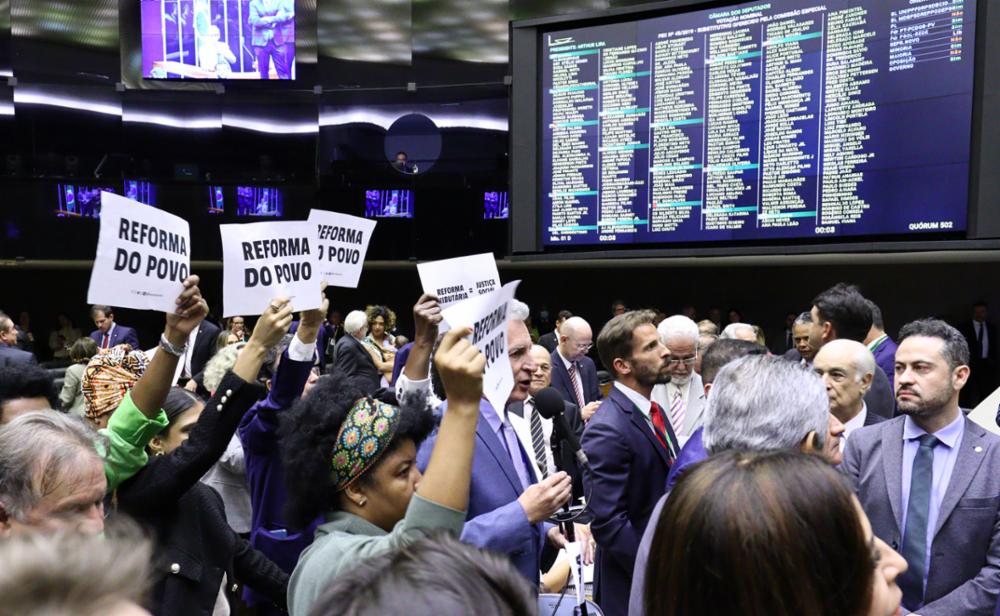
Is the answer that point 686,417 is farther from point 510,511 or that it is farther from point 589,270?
point 589,270

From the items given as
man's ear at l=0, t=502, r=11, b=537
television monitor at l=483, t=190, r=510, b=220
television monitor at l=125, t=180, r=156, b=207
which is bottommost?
man's ear at l=0, t=502, r=11, b=537

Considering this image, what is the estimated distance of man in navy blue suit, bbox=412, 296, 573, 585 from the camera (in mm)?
2289

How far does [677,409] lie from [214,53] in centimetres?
1243

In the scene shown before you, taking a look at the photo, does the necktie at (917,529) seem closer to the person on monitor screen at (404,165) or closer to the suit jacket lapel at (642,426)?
the suit jacket lapel at (642,426)

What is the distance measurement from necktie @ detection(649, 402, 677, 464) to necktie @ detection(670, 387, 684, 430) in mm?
1788

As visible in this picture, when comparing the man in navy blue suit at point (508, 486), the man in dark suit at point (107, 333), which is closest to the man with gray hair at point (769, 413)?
the man in navy blue suit at point (508, 486)

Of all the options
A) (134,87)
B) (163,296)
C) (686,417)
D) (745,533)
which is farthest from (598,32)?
(134,87)

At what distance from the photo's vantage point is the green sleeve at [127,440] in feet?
7.48

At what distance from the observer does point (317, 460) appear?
1.90m

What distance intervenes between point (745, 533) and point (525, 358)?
2236mm

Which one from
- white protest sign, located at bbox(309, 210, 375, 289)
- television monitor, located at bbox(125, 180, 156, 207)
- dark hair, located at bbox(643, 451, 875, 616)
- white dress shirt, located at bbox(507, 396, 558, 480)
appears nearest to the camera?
dark hair, located at bbox(643, 451, 875, 616)

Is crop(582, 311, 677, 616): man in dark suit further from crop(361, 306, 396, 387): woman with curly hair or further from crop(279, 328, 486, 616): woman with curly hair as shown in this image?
crop(361, 306, 396, 387): woman with curly hair

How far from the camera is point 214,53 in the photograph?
14852mm

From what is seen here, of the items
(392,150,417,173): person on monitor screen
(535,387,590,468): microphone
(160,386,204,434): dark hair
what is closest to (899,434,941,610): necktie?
(535,387,590,468): microphone
